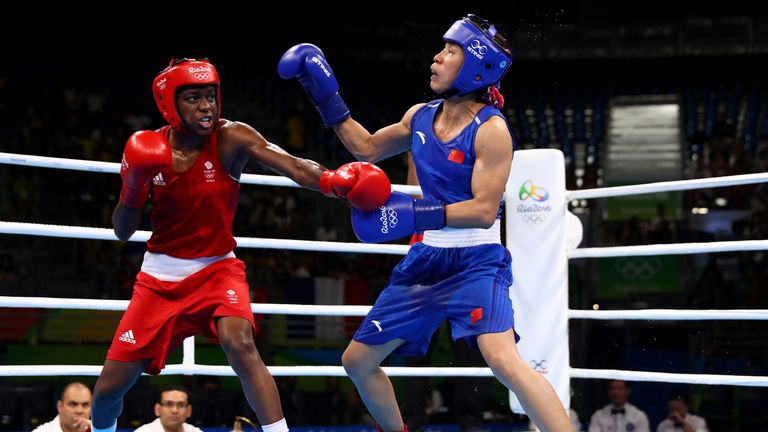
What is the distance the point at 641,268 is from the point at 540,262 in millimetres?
6181

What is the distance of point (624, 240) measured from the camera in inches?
400

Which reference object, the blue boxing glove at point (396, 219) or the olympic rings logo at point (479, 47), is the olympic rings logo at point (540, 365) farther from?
the olympic rings logo at point (479, 47)

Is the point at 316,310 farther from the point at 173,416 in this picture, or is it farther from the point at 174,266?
the point at 173,416

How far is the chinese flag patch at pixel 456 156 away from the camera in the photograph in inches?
112

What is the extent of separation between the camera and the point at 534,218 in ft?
12.3

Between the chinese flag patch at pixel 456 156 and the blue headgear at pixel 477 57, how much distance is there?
0.20 meters

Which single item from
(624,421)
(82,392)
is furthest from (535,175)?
(624,421)

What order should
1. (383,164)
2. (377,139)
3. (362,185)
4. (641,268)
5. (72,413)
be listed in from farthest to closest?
1. (383,164)
2. (641,268)
3. (72,413)
4. (377,139)
5. (362,185)

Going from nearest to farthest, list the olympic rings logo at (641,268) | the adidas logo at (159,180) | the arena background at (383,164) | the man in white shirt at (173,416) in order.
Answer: the adidas logo at (159,180)
the man in white shirt at (173,416)
the arena background at (383,164)
the olympic rings logo at (641,268)

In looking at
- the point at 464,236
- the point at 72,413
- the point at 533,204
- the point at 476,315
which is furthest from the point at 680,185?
the point at 72,413

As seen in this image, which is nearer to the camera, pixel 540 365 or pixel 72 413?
pixel 540 365

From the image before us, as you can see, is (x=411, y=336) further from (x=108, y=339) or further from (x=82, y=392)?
(x=108, y=339)

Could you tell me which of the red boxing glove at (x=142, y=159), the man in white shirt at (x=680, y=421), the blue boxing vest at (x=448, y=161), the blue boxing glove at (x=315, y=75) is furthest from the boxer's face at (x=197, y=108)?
the man in white shirt at (x=680, y=421)

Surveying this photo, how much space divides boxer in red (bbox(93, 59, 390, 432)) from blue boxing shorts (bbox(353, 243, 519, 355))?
386 millimetres
